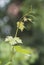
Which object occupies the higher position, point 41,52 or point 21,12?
point 21,12

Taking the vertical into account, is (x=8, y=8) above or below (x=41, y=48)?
above

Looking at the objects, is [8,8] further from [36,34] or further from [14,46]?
[14,46]

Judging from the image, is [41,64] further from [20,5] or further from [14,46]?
[14,46]

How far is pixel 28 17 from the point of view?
1.15 m

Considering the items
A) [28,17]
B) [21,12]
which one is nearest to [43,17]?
[21,12]

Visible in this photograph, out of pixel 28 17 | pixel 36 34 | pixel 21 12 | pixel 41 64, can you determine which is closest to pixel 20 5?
pixel 21 12

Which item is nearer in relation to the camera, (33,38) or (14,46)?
(14,46)

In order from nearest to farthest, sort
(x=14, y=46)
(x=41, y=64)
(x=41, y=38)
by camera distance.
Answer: (x=14, y=46), (x=41, y=64), (x=41, y=38)

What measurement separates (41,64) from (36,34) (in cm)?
48

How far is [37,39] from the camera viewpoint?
4355 mm

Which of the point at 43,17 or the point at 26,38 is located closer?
the point at 43,17

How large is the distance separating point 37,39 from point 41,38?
6 cm

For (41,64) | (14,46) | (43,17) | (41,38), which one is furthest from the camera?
(41,38)

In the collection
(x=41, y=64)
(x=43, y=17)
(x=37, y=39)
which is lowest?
(x=41, y=64)
